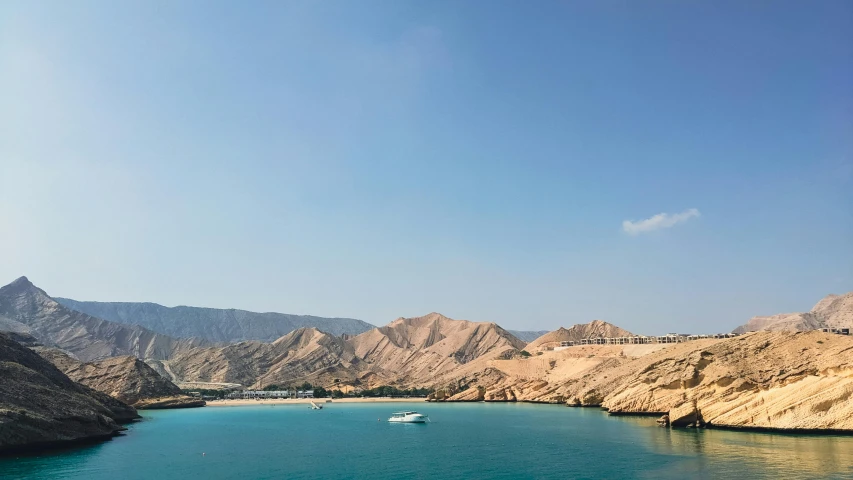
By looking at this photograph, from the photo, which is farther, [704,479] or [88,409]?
[88,409]

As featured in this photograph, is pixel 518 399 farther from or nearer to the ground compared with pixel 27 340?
nearer to the ground

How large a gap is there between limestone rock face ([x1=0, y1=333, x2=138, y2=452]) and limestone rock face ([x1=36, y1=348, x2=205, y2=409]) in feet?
186

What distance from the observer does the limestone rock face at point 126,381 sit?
134 metres

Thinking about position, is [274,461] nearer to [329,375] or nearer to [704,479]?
[704,479]

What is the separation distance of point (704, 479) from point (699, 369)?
43348 mm

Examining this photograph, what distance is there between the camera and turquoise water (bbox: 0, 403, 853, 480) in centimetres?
4516

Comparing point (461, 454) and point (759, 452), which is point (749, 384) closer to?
point (759, 452)

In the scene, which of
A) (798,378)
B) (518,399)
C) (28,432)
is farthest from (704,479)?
(518,399)

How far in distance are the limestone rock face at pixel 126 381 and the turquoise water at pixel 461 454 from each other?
5998cm

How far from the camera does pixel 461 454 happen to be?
5669cm

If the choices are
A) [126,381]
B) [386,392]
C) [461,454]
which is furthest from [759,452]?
[126,381]

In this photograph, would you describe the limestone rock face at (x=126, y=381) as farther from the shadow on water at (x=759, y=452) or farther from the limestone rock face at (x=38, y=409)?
the shadow on water at (x=759, y=452)

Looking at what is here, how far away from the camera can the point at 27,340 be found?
15625 cm

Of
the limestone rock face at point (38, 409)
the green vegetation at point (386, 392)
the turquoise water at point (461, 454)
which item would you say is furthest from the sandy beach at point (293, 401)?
the limestone rock face at point (38, 409)
